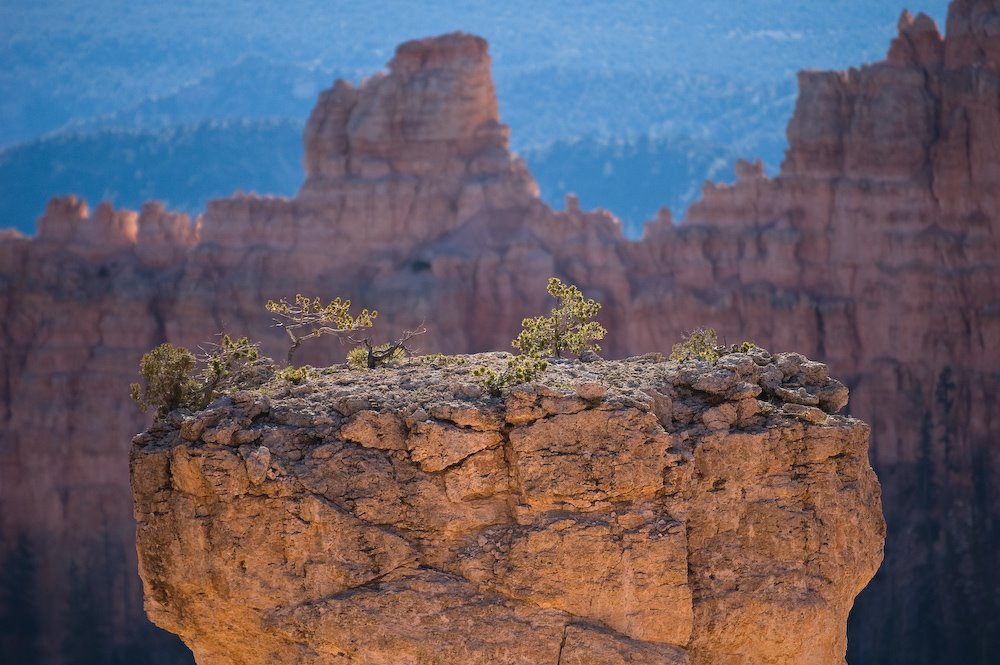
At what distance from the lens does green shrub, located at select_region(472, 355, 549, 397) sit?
823 inches

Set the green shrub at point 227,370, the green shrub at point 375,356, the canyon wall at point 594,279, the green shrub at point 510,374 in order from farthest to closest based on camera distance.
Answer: the canyon wall at point 594,279 → the green shrub at point 375,356 → the green shrub at point 227,370 → the green shrub at point 510,374

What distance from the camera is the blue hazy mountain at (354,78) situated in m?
116

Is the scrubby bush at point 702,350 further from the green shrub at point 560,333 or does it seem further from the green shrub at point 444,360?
the green shrub at point 444,360

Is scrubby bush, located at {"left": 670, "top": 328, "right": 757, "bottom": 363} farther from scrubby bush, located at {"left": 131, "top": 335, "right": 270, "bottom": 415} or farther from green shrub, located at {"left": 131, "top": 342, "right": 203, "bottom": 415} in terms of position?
green shrub, located at {"left": 131, "top": 342, "right": 203, "bottom": 415}

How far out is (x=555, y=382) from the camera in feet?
68.7

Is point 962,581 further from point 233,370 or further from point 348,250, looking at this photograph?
point 233,370

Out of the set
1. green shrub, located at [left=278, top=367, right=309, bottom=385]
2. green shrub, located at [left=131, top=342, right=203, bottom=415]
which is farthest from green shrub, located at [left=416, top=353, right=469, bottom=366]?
green shrub, located at [left=131, top=342, right=203, bottom=415]

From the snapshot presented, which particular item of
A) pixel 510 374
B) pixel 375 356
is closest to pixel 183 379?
pixel 375 356

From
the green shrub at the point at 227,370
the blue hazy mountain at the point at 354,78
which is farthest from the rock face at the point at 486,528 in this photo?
the blue hazy mountain at the point at 354,78

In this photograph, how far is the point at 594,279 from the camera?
200 ft

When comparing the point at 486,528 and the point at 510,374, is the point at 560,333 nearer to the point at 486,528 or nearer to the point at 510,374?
the point at 510,374

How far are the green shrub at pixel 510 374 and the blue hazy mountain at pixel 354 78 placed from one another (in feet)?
302

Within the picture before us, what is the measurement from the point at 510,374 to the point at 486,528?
1977 mm

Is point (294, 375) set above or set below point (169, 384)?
above
